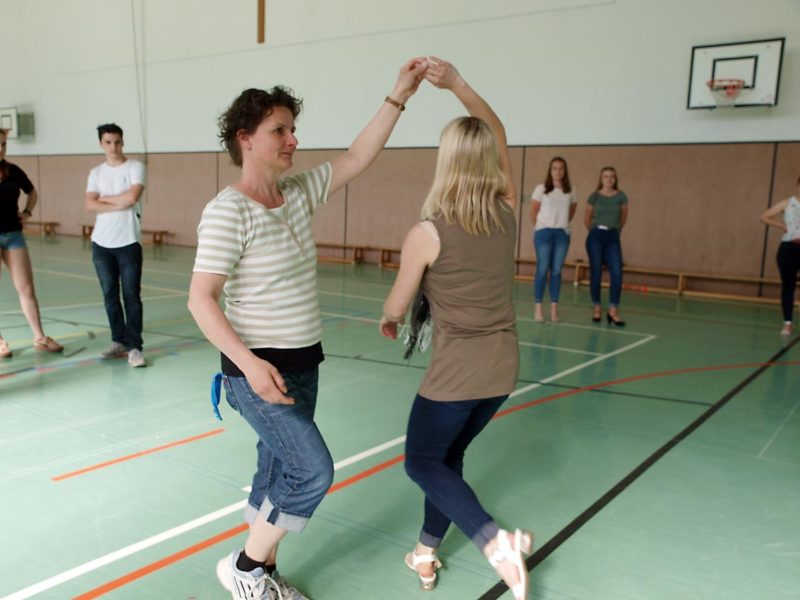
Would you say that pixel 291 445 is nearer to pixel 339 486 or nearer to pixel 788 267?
pixel 339 486

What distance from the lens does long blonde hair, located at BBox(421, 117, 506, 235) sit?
6.93 feet

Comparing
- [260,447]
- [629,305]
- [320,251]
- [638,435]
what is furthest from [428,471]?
[320,251]

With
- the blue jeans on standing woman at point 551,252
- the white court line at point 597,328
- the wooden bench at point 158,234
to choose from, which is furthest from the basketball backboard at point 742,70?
the wooden bench at point 158,234

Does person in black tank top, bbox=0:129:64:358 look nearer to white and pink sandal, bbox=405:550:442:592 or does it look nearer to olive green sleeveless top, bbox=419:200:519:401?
white and pink sandal, bbox=405:550:442:592

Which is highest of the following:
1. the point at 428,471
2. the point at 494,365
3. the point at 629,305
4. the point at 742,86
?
the point at 742,86

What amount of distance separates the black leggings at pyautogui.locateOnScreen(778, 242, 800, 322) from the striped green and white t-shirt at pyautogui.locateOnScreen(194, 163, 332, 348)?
21.5 feet

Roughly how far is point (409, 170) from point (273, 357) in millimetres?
12066

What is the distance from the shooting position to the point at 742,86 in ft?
33.4

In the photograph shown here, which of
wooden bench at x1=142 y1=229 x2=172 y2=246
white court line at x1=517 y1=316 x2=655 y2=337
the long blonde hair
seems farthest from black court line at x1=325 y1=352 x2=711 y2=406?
wooden bench at x1=142 y1=229 x2=172 y2=246

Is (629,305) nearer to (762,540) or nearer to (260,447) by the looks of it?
(762,540)

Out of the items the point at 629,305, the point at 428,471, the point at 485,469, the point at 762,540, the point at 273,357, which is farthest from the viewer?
the point at 629,305

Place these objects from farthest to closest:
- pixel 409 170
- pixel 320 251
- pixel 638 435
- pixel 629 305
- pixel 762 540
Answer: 1. pixel 320 251
2. pixel 409 170
3. pixel 629 305
4. pixel 638 435
5. pixel 762 540

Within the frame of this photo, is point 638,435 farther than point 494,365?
Yes

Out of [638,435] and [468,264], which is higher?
[468,264]
